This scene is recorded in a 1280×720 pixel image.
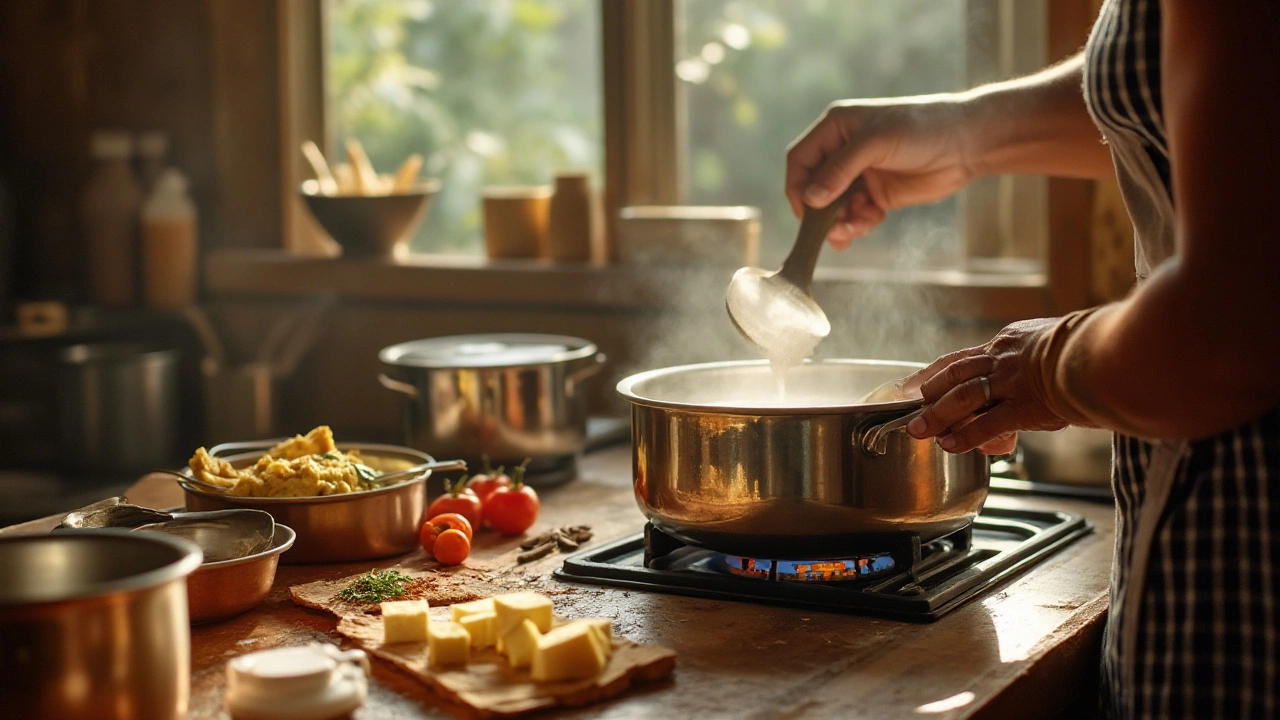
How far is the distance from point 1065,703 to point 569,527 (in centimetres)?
69

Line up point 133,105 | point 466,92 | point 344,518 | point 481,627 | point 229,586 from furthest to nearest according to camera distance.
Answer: point 133,105
point 466,92
point 344,518
point 229,586
point 481,627

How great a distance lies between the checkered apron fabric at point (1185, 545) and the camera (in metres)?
1.08

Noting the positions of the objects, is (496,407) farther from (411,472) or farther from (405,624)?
(405,624)

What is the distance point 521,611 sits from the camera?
47.3 inches

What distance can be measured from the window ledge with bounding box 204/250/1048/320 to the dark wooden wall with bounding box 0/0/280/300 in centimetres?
14

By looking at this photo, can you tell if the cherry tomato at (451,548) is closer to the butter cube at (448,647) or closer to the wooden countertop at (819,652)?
the wooden countertop at (819,652)

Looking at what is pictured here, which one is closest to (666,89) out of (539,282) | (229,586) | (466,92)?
(539,282)

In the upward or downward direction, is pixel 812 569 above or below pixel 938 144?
below

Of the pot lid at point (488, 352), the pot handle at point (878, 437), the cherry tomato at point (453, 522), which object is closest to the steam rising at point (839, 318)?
the pot lid at point (488, 352)

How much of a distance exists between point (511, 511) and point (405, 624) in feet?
1.61

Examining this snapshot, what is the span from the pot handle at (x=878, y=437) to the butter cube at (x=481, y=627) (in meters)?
0.42

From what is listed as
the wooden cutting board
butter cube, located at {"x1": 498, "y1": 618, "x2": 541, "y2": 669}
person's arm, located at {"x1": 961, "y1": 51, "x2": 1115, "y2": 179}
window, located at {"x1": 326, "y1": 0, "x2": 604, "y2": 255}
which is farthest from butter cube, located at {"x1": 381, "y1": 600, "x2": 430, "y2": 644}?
window, located at {"x1": 326, "y1": 0, "x2": 604, "y2": 255}

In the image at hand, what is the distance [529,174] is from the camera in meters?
3.24

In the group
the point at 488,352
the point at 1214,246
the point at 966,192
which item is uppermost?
the point at 966,192
